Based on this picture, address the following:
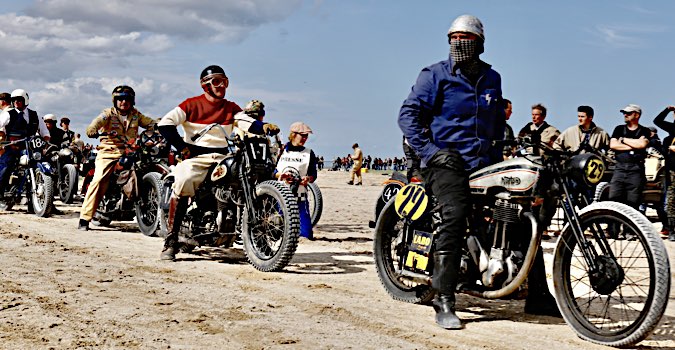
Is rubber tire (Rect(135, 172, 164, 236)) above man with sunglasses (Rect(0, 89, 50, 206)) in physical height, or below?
below

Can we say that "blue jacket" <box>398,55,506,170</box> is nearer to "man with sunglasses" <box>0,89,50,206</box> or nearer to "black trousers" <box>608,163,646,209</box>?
"black trousers" <box>608,163,646,209</box>

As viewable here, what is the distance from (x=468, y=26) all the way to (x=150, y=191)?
683cm

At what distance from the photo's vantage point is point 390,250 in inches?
251

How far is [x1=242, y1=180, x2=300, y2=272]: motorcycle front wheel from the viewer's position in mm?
7262

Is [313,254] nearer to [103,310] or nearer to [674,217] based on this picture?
[103,310]

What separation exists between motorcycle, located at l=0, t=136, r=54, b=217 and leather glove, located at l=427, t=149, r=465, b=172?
9.68 meters

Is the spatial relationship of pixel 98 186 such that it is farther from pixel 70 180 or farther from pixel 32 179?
pixel 70 180

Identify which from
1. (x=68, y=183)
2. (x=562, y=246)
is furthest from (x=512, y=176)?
(x=68, y=183)

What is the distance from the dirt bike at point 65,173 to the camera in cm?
1484

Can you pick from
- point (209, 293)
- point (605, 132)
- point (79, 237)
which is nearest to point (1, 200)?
point (79, 237)

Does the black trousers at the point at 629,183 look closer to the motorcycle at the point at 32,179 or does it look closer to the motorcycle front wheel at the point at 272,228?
the motorcycle front wheel at the point at 272,228

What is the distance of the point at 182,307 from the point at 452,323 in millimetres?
2051

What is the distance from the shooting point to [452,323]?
5109mm

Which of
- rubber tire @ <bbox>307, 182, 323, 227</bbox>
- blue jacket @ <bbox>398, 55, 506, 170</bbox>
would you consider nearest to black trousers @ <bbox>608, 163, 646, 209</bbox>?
rubber tire @ <bbox>307, 182, 323, 227</bbox>
